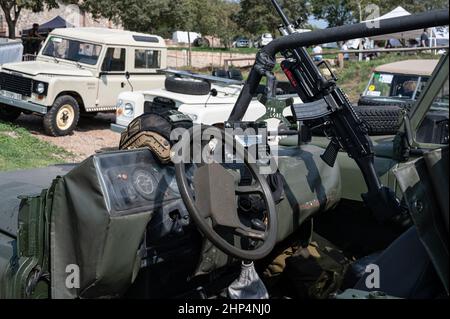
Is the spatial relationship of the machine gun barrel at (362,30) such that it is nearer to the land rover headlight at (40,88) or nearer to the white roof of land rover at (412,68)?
the white roof of land rover at (412,68)

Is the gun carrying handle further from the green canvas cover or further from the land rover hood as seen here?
the land rover hood

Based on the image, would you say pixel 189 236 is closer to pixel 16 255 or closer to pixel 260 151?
pixel 260 151

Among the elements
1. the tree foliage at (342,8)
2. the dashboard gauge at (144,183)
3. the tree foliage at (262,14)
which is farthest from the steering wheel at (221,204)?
the tree foliage at (342,8)

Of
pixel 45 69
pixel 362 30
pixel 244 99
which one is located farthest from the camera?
pixel 45 69

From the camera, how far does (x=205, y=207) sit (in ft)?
7.38

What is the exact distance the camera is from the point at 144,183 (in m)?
2.48

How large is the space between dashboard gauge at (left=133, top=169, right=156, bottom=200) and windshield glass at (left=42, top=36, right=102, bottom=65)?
363 inches

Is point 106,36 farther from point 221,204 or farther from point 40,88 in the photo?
point 221,204

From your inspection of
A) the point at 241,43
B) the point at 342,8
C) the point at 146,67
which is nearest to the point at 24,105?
the point at 146,67

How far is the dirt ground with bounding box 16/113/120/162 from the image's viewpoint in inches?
396

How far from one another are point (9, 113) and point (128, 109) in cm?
329

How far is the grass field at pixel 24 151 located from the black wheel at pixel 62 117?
395 mm
